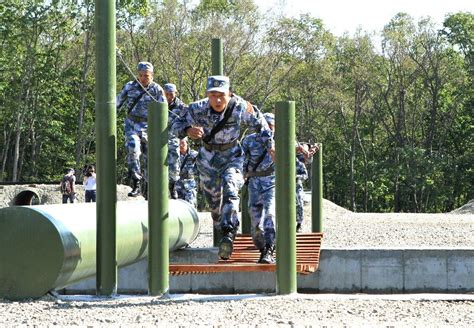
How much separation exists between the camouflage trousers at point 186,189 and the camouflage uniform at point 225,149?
5.75 meters

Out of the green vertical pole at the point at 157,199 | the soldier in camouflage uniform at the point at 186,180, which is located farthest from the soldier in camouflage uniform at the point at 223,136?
the soldier in camouflage uniform at the point at 186,180

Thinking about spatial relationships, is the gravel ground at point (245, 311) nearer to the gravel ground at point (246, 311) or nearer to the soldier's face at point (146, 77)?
the gravel ground at point (246, 311)

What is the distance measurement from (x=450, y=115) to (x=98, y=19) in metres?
55.7

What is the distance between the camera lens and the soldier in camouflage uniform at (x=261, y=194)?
10195 millimetres

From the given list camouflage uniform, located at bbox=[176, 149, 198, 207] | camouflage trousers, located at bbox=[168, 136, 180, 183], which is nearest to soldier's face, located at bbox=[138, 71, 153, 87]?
camouflage trousers, located at bbox=[168, 136, 180, 183]

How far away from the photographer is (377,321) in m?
7.33

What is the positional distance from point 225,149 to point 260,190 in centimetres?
118

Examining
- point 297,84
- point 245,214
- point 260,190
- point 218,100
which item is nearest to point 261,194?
point 260,190

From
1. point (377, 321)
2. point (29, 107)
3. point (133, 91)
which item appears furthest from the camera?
point (29, 107)

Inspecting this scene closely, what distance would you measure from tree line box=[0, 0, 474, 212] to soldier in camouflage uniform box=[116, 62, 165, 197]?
99.9 feet

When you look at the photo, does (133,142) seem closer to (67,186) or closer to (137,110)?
(137,110)

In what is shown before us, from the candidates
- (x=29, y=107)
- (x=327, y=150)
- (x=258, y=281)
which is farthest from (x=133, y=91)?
(x=327, y=150)

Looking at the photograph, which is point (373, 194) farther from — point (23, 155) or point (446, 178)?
point (23, 155)

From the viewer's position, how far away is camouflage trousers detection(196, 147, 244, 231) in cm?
965
